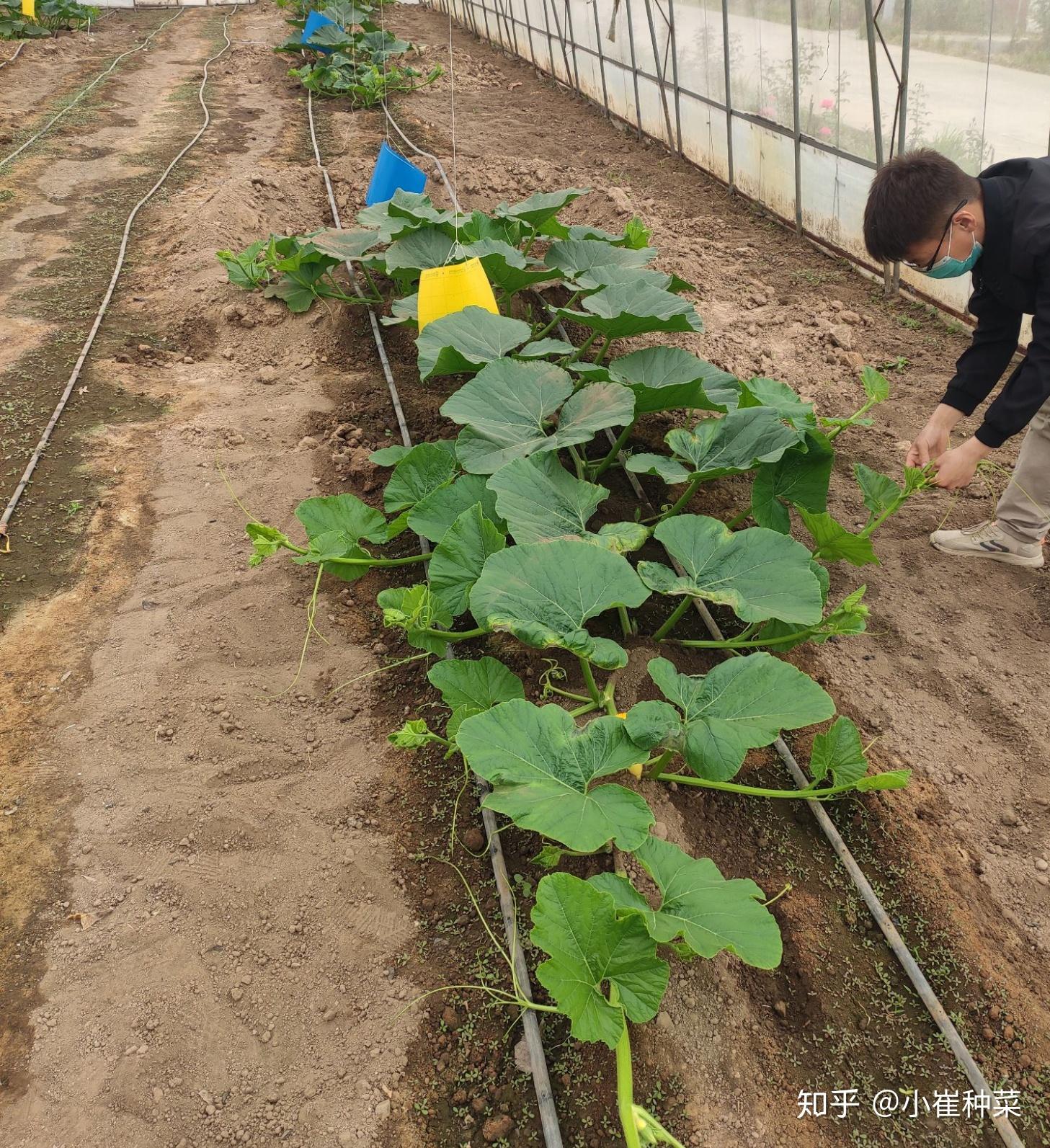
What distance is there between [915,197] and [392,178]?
13.8 ft

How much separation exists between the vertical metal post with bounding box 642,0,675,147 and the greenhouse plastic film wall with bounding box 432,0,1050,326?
0.01m

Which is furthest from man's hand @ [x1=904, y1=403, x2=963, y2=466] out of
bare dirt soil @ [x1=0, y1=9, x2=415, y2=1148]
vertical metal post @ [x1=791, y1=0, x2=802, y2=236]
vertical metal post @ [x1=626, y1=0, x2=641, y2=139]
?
vertical metal post @ [x1=626, y1=0, x2=641, y2=139]

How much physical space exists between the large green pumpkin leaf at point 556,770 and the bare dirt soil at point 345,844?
1.40 feet

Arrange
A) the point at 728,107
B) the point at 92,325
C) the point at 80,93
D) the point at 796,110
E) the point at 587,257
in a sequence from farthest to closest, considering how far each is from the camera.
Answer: the point at 80,93
the point at 728,107
the point at 796,110
the point at 92,325
the point at 587,257

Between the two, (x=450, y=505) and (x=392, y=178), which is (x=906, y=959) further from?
(x=392, y=178)

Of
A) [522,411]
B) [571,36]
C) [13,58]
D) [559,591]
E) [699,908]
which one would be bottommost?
[699,908]

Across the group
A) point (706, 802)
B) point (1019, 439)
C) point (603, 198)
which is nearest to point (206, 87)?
point (603, 198)

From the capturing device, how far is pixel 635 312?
10.3 feet

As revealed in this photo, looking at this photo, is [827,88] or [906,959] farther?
[827,88]

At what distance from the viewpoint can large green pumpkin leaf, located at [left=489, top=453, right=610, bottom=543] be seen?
2.38m

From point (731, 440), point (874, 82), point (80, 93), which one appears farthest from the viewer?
point (80, 93)

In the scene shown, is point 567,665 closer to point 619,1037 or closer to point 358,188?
point 619,1037

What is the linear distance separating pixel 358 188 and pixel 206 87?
19.0ft

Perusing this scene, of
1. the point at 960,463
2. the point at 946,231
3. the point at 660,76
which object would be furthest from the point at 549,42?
the point at 960,463
